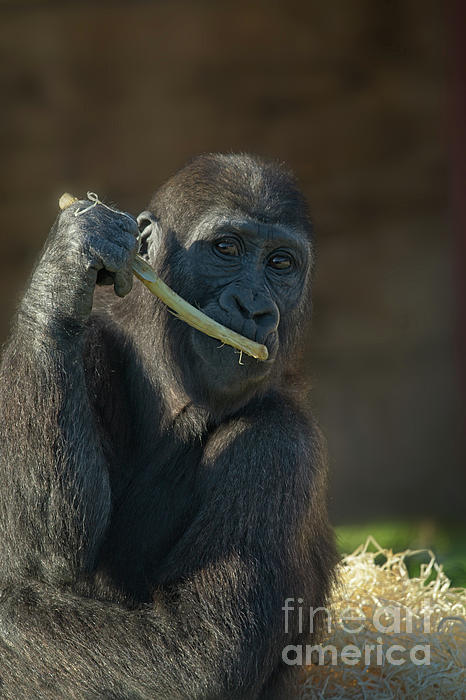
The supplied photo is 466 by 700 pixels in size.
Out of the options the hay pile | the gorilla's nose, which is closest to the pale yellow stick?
the gorilla's nose

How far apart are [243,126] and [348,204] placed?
4.55 ft

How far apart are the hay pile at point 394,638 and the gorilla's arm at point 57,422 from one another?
60.4 inches

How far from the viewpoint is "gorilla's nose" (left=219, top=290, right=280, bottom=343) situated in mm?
4230

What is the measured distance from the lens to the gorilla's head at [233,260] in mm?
4336

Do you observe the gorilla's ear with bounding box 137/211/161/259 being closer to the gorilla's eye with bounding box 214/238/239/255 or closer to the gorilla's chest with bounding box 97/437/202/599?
the gorilla's eye with bounding box 214/238/239/255

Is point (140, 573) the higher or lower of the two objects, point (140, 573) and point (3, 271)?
the lower

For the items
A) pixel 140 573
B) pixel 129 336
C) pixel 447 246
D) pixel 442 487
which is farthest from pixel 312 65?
pixel 140 573

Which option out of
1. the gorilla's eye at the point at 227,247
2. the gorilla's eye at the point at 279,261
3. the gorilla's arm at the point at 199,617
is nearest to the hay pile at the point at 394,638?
the gorilla's arm at the point at 199,617

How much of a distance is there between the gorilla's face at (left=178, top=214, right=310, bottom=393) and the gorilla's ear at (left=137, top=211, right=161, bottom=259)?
0.72ft

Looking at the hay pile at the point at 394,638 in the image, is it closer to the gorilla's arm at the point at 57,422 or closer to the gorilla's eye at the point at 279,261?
the gorilla's arm at the point at 57,422

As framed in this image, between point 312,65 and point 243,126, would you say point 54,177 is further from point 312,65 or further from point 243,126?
point 312,65

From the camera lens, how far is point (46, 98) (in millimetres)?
10961

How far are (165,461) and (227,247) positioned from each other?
99 cm

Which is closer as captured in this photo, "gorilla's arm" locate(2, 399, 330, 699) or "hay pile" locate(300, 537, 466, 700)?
"gorilla's arm" locate(2, 399, 330, 699)
